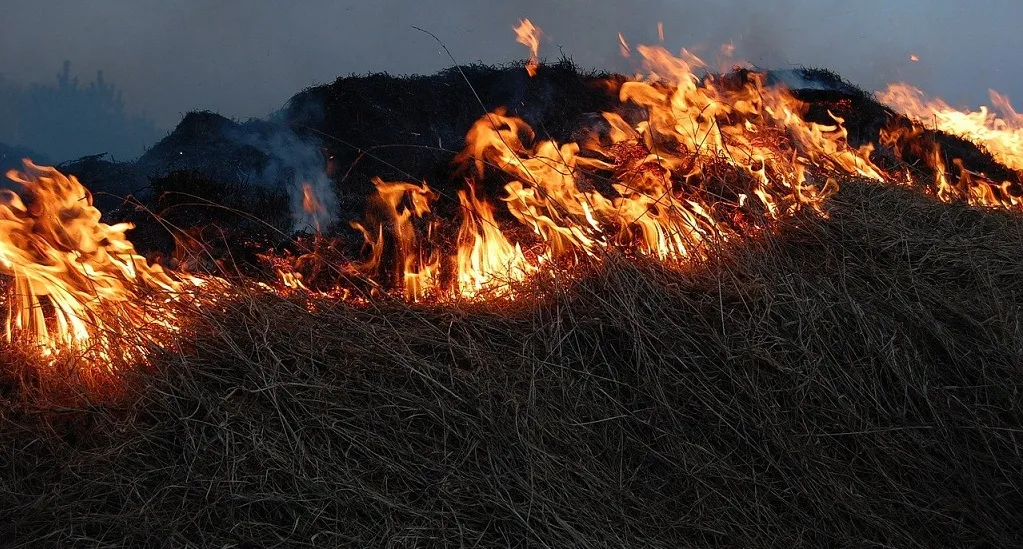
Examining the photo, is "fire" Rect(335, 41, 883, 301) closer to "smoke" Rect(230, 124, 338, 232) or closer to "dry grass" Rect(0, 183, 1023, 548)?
"dry grass" Rect(0, 183, 1023, 548)

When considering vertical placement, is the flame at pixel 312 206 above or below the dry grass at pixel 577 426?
above

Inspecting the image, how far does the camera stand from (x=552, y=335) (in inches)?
115

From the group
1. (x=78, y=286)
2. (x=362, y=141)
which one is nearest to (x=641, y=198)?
(x=78, y=286)

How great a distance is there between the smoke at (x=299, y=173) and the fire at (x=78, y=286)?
3609 mm

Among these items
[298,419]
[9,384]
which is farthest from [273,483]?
[9,384]

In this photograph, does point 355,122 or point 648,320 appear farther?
point 355,122

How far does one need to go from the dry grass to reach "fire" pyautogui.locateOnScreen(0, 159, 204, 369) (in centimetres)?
26

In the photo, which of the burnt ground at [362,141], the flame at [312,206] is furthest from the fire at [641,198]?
the flame at [312,206]

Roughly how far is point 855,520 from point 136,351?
2.75 meters

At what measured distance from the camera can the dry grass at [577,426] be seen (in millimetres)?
2373

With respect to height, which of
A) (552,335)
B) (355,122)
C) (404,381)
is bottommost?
(404,381)

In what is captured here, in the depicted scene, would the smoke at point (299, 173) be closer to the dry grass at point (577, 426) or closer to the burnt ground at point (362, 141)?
the burnt ground at point (362, 141)

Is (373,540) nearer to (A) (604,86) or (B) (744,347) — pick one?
(B) (744,347)

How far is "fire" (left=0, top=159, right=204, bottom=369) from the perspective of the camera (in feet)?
9.68
